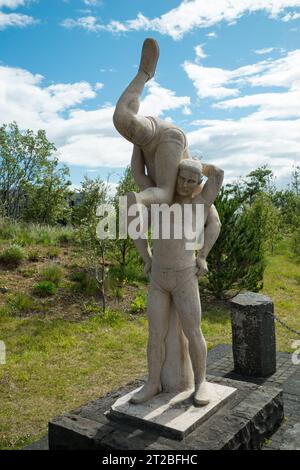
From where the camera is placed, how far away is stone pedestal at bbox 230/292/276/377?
5633 mm

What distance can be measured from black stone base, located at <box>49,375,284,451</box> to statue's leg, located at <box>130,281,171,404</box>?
0.38 meters

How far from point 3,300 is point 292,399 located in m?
6.10

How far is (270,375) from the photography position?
565 centimetres

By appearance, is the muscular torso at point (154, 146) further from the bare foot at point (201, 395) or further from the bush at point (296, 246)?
the bush at point (296, 246)

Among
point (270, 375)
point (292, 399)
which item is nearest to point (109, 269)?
point (270, 375)

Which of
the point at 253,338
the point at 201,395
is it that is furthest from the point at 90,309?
the point at 201,395

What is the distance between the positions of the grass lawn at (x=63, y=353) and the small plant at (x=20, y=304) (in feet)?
0.50

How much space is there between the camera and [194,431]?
3090mm

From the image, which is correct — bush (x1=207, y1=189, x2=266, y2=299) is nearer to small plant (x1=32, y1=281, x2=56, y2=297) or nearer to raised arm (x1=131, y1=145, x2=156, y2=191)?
small plant (x1=32, y1=281, x2=56, y2=297)

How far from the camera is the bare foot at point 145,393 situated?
11.2 ft

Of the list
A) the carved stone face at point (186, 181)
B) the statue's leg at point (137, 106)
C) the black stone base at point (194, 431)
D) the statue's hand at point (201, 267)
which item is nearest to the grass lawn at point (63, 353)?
the black stone base at point (194, 431)

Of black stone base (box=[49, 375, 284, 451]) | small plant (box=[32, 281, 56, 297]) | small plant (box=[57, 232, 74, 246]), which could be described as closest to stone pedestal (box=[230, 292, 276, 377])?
black stone base (box=[49, 375, 284, 451])

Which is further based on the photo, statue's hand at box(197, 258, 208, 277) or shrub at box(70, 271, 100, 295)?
shrub at box(70, 271, 100, 295)

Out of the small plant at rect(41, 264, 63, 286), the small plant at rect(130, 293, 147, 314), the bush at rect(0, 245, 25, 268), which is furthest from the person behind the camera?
the bush at rect(0, 245, 25, 268)
